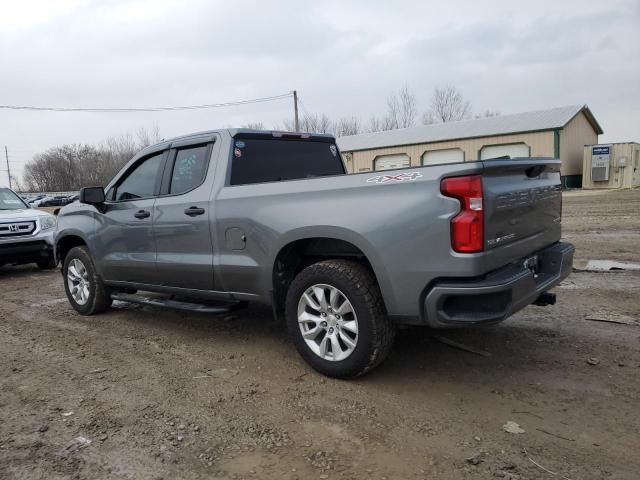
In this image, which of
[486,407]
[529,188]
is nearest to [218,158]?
[529,188]

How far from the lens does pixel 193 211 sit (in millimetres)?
4488

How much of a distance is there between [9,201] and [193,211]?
7.42m

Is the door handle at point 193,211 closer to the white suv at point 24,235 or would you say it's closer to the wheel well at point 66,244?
the wheel well at point 66,244

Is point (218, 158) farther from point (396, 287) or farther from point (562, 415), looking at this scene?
point (562, 415)

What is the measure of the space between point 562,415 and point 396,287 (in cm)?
128

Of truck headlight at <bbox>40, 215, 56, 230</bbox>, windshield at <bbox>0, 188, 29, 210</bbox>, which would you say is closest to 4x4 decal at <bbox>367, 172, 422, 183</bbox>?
truck headlight at <bbox>40, 215, 56, 230</bbox>

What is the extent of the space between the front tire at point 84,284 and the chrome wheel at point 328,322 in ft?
10.1

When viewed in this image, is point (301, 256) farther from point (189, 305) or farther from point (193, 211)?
point (189, 305)

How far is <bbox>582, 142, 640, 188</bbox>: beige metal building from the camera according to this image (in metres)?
29.7

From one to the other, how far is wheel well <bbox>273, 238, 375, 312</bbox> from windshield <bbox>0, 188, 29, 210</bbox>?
7905 mm

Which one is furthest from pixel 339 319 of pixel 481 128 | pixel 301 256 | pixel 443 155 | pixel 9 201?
pixel 481 128

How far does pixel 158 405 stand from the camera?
3480 millimetres

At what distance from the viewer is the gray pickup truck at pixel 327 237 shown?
10.2 feet

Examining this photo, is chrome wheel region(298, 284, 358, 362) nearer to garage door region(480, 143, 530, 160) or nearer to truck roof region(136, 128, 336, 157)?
truck roof region(136, 128, 336, 157)
